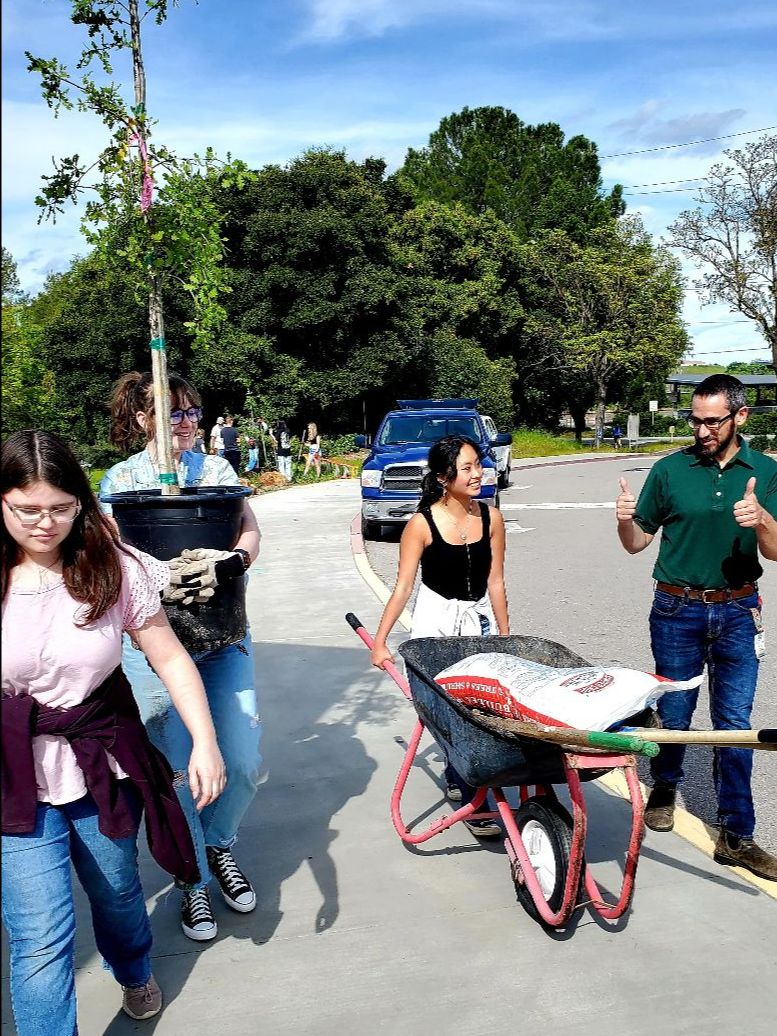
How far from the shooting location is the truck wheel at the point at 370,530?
1488 cm

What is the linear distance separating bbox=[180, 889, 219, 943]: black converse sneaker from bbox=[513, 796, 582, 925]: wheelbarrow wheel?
113cm

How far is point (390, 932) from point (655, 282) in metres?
47.1

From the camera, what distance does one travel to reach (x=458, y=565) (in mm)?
4562

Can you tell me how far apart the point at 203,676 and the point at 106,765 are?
110cm

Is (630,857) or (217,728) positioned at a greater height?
(217,728)

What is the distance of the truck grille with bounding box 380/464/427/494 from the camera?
48.3 feet

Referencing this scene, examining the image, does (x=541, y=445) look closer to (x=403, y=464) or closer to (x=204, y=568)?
(x=403, y=464)

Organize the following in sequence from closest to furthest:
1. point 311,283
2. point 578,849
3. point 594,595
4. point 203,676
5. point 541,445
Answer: point 578,849
point 203,676
point 594,595
point 311,283
point 541,445

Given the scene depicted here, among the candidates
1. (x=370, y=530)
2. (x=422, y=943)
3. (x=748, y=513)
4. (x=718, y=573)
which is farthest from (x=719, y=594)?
(x=370, y=530)

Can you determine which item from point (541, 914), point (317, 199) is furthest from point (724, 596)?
point (317, 199)

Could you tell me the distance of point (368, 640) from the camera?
4.54m

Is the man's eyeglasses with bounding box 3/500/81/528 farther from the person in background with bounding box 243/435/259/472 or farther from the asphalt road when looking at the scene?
the person in background with bounding box 243/435/259/472

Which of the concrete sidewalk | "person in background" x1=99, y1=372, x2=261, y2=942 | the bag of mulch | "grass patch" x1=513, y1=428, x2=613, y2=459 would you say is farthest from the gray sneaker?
"grass patch" x1=513, y1=428, x2=613, y2=459

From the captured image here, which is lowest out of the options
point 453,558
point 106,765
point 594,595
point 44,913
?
point 594,595
